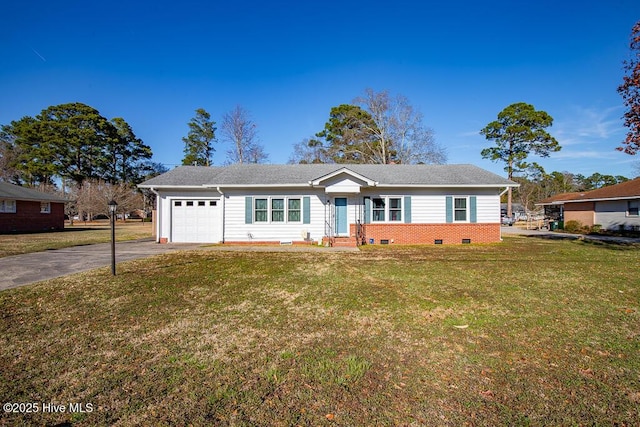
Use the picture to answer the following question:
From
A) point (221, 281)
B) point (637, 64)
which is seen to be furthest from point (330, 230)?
point (637, 64)

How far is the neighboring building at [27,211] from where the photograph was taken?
21562 mm

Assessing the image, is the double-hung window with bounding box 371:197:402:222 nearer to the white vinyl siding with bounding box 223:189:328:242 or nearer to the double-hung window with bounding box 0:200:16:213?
the white vinyl siding with bounding box 223:189:328:242

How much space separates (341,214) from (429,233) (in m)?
4.62

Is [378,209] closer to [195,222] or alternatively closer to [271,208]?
[271,208]

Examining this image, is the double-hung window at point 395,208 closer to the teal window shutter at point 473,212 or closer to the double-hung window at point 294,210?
the teal window shutter at point 473,212

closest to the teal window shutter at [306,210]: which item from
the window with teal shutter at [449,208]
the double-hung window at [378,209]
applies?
the double-hung window at [378,209]

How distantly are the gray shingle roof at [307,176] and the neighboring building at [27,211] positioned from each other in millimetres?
16037

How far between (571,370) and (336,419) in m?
2.70

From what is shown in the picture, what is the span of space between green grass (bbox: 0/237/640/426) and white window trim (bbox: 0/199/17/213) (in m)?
23.1

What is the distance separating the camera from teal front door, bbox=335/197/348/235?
47.4ft

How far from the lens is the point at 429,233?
47.8ft

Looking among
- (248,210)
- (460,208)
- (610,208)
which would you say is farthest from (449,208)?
(610,208)

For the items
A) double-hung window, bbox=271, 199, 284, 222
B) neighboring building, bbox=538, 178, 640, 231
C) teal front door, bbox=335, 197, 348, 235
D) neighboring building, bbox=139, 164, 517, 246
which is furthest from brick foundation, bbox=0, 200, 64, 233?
neighboring building, bbox=538, 178, 640, 231

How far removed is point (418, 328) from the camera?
4227mm
